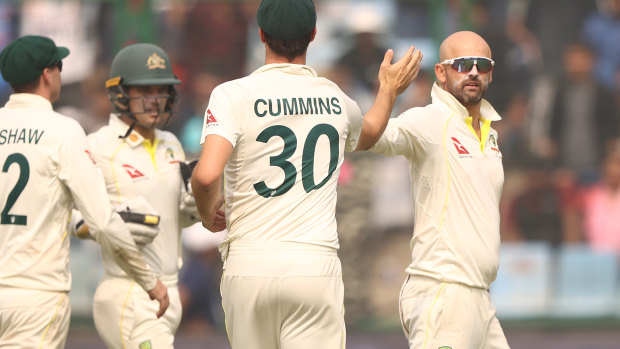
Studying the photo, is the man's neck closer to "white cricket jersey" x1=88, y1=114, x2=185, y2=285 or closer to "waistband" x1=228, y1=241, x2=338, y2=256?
"waistband" x1=228, y1=241, x2=338, y2=256

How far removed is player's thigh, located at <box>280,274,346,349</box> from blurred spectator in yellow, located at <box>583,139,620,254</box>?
830 centimetres

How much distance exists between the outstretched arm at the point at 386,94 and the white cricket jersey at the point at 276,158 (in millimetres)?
338

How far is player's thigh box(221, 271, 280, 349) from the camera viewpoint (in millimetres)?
5051

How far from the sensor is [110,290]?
257 inches

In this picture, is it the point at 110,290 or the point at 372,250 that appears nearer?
the point at 110,290

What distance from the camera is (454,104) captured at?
20.8ft

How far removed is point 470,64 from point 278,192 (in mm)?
1751

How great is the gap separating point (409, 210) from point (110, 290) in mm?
6507

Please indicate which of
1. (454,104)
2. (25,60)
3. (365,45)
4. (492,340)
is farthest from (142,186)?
(365,45)

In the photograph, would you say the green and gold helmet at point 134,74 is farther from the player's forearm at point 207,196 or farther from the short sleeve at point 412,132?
→ the player's forearm at point 207,196

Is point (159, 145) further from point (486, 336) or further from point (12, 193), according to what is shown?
point (486, 336)

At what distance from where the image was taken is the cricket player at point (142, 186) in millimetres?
6445

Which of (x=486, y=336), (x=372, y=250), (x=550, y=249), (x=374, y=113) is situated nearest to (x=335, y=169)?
(x=374, y=113)

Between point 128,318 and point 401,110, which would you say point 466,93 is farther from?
point 401,110
